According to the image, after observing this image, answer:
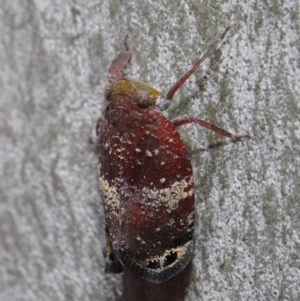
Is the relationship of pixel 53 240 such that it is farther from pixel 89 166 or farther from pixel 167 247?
pixel 167 247

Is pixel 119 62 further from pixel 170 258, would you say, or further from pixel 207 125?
pixel 170 258

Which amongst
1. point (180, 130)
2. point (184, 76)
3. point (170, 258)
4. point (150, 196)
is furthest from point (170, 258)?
point (184, 76)

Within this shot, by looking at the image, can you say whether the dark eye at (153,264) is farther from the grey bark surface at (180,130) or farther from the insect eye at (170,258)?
the grey bark surface at (180,130)

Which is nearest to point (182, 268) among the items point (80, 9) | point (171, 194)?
point (171, 194)

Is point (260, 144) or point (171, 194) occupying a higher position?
point (260, 144)

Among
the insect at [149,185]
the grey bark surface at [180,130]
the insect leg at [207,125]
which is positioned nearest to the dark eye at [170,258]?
the insect at [149,185]

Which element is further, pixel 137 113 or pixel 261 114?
pixel 137 113

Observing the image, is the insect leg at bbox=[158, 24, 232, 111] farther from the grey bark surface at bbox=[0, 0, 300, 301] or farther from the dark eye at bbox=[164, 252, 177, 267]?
the dark eye at bbox=[164, 252, 177, 267]
